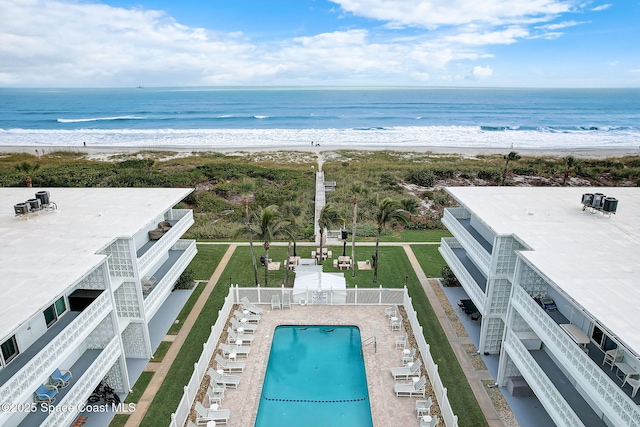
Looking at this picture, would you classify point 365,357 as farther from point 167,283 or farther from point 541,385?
point 167,283

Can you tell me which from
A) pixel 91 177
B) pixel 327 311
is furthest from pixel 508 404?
pixel 91 177

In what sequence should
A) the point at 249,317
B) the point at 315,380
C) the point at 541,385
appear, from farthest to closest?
the point at 249,317, the point at 315,380, the point at 541,385

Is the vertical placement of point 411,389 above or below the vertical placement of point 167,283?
below

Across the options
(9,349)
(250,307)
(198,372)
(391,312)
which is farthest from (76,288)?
(391,312)

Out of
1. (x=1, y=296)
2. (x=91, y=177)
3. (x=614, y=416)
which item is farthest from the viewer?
(x=91, y=177)

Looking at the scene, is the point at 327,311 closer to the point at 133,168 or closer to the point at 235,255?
the point at 235,255

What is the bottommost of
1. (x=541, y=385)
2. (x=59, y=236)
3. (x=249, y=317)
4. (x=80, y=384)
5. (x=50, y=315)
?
(x=249, y=317)
